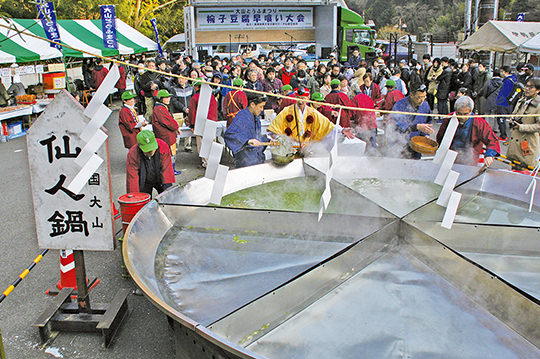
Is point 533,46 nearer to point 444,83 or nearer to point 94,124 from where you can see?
point 444,83

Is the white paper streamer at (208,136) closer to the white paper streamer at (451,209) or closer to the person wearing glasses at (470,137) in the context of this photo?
the white paper streamer at (451,209)

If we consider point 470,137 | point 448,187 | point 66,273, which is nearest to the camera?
point 448,187

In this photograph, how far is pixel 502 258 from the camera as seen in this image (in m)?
3.37

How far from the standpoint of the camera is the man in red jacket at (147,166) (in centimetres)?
465

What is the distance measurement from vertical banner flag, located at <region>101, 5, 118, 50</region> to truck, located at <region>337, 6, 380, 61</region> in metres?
10.3

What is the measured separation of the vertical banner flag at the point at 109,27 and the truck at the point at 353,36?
10326 mm

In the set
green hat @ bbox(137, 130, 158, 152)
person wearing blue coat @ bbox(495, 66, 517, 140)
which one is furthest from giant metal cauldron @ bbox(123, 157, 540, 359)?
person wearing blue coat @ bbox(495, 66, 517, 140)

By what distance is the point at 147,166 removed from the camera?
4.86 meters

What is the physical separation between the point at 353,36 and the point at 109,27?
451 inches

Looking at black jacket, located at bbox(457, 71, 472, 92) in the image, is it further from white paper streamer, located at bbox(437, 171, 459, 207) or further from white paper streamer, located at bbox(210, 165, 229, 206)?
white paper streamer, located at bbox(210, 165, 229, 206)

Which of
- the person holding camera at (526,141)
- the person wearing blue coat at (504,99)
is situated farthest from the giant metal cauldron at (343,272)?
the person wearing blue coat at (504,99)

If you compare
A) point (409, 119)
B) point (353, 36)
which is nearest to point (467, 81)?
point (409, 119)

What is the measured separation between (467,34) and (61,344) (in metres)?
17.4

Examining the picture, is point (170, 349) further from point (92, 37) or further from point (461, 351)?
point (92, 37)
